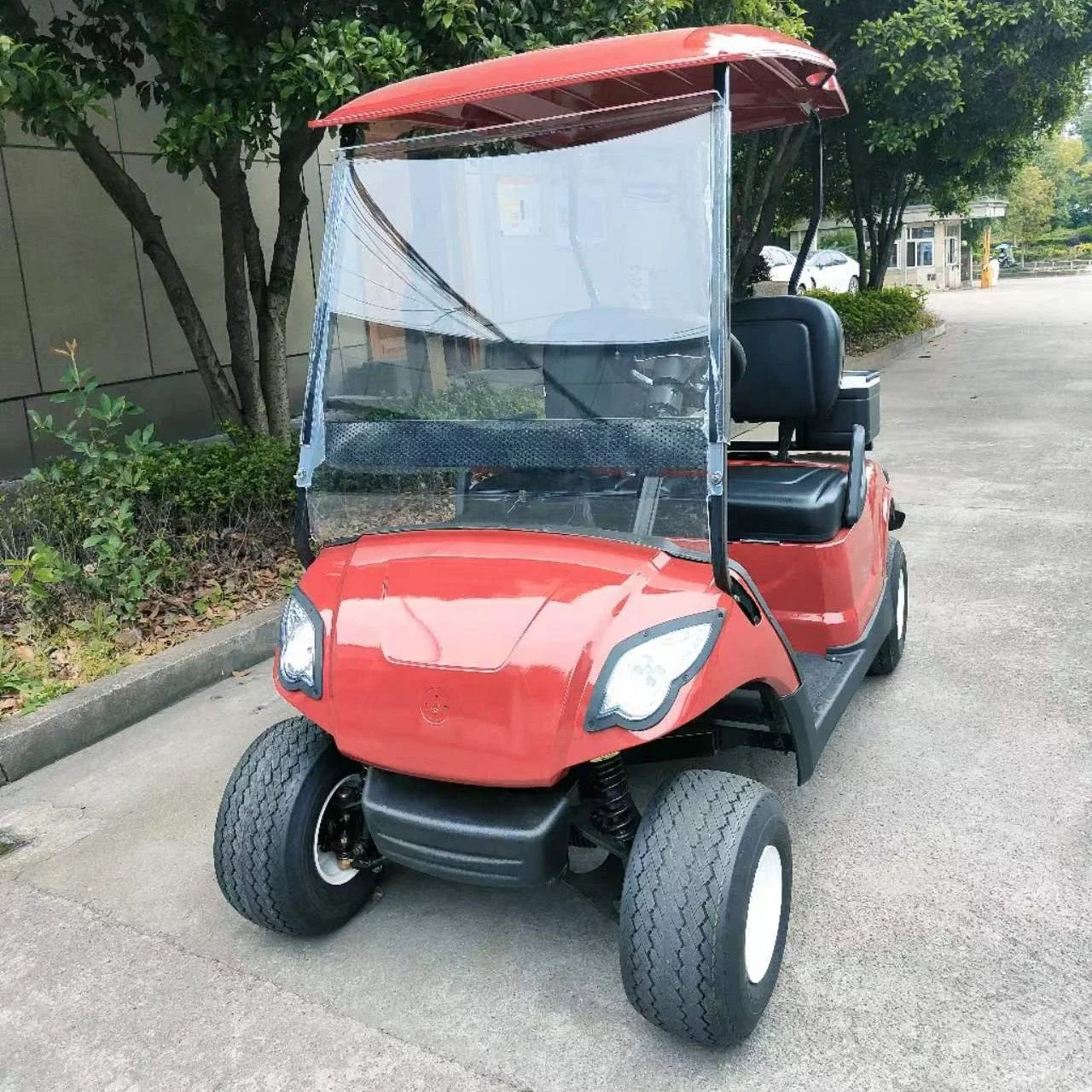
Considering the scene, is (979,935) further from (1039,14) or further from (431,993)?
(1039,14)

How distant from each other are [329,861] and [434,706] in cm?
70

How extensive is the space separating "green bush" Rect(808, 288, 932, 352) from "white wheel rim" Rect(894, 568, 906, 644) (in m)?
9.83

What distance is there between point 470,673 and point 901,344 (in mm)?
14393

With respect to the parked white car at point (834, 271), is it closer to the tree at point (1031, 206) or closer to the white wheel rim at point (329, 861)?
the white wheel rim at point (329, 861)

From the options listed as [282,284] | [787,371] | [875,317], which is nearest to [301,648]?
[787,371]

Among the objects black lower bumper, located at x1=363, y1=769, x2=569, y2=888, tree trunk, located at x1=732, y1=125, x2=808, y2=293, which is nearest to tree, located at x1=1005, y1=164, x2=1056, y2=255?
tree trunk, located at x1=732, y1=125, x2=808, y2=293

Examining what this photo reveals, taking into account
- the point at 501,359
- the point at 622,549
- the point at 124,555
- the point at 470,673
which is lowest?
the point at 124,555

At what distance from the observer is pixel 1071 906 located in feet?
8.05

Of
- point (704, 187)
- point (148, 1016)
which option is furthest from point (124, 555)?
point (704, 187)

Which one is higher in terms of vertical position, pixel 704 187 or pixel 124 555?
pixel 704 187

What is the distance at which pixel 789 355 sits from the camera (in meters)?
3.57

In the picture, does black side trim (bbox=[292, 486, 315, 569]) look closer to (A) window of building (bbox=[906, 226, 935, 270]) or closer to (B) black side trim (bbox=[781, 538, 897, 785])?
(B) black side trim (bbox=[781, 538, 897, 785])

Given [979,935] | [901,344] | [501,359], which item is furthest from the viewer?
[901,344]

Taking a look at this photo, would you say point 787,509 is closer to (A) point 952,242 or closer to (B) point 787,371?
(B) point 787,371
